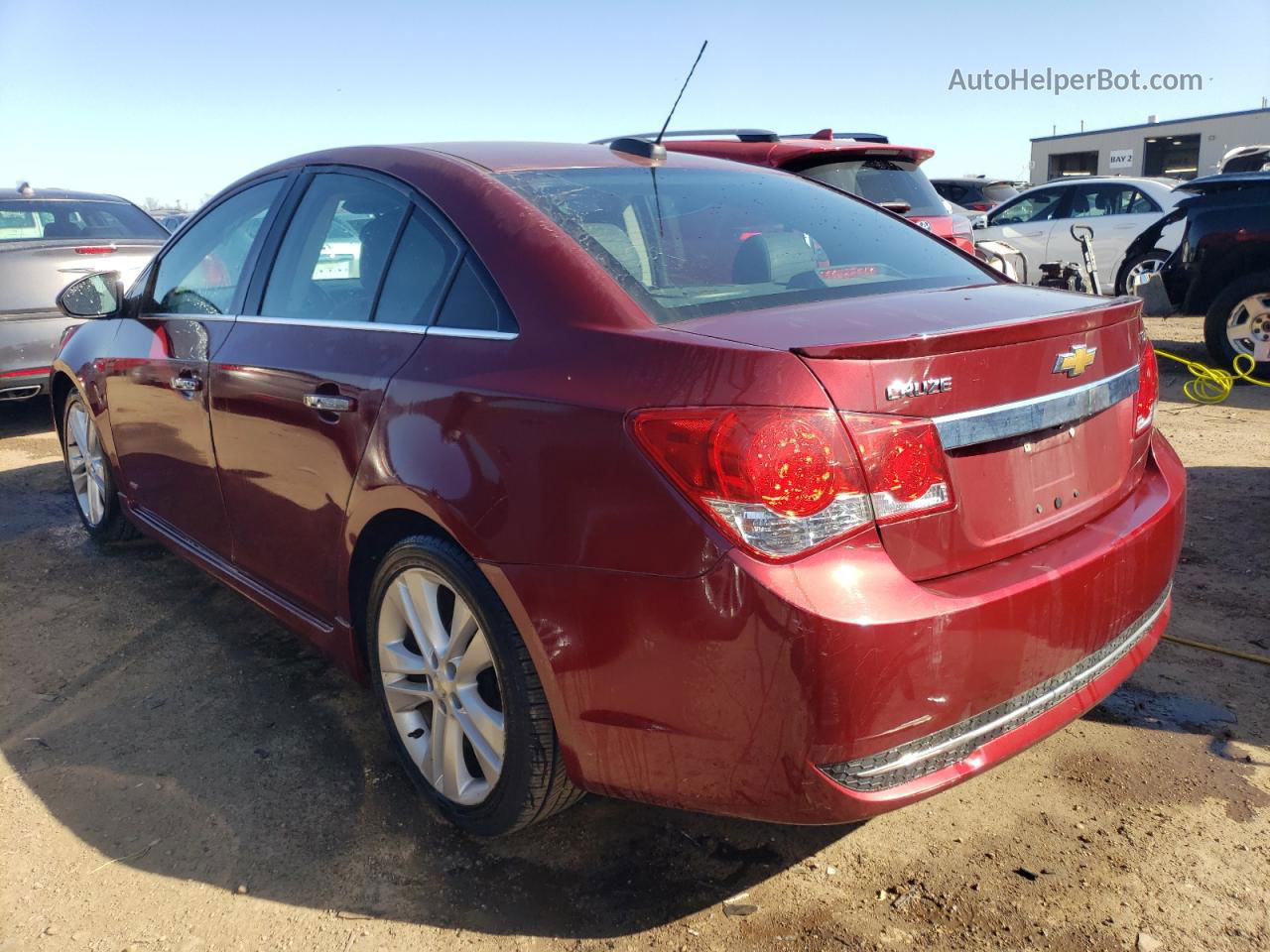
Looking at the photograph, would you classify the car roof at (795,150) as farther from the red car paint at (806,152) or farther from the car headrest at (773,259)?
the car headrest at (773,259)

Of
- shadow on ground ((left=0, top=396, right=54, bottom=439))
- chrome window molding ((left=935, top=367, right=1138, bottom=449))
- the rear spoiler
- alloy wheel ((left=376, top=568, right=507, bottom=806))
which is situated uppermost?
the rear spoiler

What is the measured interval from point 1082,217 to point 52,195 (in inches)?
417

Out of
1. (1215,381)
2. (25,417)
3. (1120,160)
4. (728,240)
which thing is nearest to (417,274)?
(728,240)

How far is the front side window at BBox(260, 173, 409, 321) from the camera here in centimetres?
270

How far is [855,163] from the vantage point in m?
6.70

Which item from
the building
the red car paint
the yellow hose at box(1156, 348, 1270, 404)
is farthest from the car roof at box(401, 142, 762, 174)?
the building

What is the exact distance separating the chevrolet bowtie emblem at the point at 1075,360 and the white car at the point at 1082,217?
9.69 m

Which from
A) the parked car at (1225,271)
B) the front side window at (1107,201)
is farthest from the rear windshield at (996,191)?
the parked car at (1225,271)

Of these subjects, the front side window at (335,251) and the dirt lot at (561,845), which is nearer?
the dirt lot at (561,845)

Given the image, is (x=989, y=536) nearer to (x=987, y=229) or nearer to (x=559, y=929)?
(x=559, y=929)

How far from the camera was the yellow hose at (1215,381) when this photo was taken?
702 cm

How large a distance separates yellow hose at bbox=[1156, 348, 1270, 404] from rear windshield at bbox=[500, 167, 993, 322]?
5.03 meters

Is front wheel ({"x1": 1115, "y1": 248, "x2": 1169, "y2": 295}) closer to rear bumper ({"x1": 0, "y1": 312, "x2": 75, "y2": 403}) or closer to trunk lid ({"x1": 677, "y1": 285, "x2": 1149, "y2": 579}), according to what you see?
trunk lid ({"x1": 677, "y1": 285, "x2": 1149, "y2": 579})

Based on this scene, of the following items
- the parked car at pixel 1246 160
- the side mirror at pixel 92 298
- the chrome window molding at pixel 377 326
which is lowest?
the chrome window molding at pixel 377 326
